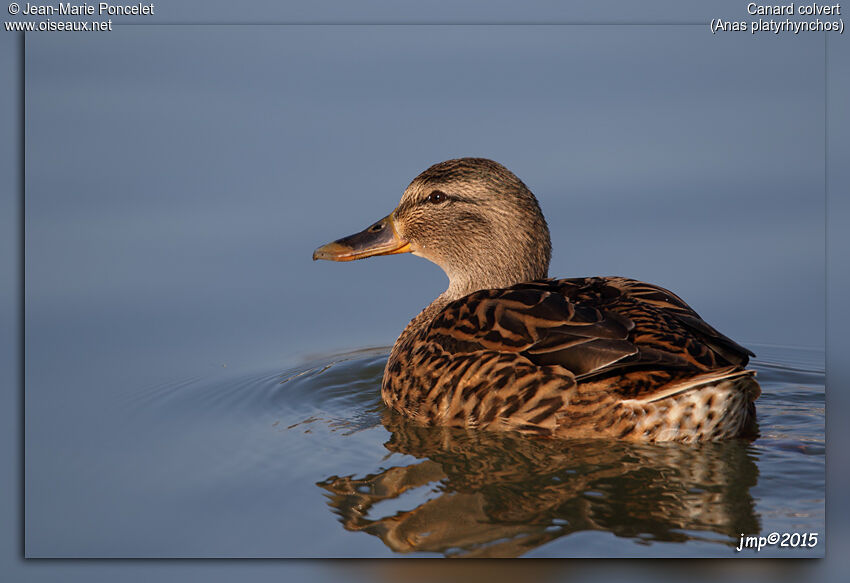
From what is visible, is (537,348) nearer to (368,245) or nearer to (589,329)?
(589,329)

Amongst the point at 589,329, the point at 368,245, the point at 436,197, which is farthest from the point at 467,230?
the point at 589,329

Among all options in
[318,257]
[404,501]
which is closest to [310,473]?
[404,501]

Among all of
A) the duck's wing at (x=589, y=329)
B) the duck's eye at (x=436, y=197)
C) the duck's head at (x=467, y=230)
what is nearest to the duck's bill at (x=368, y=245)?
the duck's head at (x=467, y=230)

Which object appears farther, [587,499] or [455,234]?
[455,234]

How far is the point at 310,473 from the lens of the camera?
6.58 metres

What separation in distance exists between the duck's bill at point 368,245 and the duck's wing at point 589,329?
3.65 feet

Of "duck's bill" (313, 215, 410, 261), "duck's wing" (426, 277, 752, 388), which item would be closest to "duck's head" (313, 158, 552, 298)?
"duck's bill" (313, 215, 410, 261)

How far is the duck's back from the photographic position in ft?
21.2

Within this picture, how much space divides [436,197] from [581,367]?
2214 millimetres

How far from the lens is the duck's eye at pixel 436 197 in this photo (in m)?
8.30

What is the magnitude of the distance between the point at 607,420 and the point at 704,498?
82cm

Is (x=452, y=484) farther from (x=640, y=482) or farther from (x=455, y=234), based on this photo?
(x=455, y=234)

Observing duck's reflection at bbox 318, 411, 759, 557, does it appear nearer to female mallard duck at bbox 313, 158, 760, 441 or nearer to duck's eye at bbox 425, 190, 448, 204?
female mallard duck at bbox 313, 158, 760, 441

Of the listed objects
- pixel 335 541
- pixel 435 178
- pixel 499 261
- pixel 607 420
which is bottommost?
pixel 335 541
